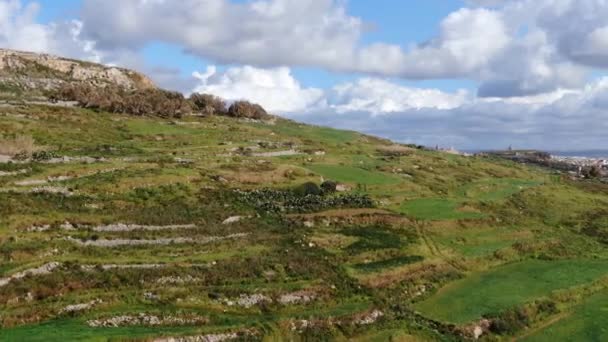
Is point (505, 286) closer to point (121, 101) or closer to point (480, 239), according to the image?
point (480, 239)

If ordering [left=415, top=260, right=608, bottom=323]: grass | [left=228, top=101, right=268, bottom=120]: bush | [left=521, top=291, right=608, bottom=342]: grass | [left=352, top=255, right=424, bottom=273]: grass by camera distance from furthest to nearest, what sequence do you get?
1. [left=228, top=101, right=268, bottom=120]: bush
2. [left=352, top=255, right=424, bottom=273]: grass
3. [left=415, top=260, right=608, bottom=323]: grass
4. [left=521, top=291, right=608, bottom=342]: grass

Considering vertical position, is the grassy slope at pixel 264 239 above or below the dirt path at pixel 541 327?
above

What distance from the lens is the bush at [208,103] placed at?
14575 centimetres

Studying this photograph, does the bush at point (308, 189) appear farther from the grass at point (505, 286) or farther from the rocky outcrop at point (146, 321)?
the rocky outcrop at point (146, 321)

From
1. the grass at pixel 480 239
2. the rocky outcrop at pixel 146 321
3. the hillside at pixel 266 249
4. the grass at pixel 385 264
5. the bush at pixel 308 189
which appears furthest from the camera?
the bush at pixel 308 189

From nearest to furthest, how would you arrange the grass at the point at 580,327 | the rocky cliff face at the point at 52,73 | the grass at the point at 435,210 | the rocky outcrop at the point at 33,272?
Result: the rocky outcrop at the point at 33,272, the grass at the point at 580,327, the grass at the point at 435,210, the rocky cliff face at the point at 52,73

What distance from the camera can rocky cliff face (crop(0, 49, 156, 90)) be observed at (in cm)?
13400

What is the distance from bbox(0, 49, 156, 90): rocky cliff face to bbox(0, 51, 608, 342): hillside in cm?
3746

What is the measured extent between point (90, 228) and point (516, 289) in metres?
37.9

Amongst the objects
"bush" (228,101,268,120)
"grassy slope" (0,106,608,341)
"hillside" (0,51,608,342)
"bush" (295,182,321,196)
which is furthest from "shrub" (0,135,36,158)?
"bush" (228,101,268,120)

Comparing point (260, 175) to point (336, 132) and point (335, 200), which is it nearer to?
point (335, 200)

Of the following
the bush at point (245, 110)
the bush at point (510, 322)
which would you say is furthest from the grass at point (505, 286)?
the bush at point (245, 110)

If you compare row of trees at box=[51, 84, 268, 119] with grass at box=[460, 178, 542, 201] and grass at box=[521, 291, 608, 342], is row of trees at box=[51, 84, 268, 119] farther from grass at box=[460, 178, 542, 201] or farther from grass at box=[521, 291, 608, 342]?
grass at box=[521, 291, 608, 342]

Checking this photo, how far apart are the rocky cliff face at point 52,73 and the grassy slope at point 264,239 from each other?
31.8 metres
